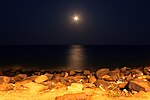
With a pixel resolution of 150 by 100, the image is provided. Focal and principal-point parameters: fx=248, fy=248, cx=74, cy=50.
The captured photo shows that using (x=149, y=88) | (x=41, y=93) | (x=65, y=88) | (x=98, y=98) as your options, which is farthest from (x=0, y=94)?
(x=149, y=88)

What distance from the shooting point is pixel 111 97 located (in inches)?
505

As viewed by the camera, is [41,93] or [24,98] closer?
[24,98]

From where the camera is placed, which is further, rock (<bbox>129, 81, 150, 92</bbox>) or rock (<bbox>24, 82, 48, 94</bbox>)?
rock (<bbox>24, 82, 48, 94</bbox>)

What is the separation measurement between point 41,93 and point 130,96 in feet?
15.8

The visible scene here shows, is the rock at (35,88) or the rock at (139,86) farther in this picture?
the rock at (35,88)

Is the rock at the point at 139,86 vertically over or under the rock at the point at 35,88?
over

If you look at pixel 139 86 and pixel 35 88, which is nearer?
pixel 139 86

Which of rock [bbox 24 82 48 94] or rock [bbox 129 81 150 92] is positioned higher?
rock [bbox 129 81 150 92]

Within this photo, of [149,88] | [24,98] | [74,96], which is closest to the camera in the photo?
[74,96]

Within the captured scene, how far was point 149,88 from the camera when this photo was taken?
44.8 feet

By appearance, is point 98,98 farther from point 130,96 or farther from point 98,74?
point 98,74

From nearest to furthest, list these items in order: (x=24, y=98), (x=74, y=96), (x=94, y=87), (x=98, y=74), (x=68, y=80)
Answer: (x=74, y=96), (x=24, y=98), (x=94, y=87), (x=68, y=80), (x=98, y=74)

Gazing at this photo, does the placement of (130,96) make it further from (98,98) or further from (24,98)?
(24,98)

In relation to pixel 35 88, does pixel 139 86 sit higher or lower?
higher
